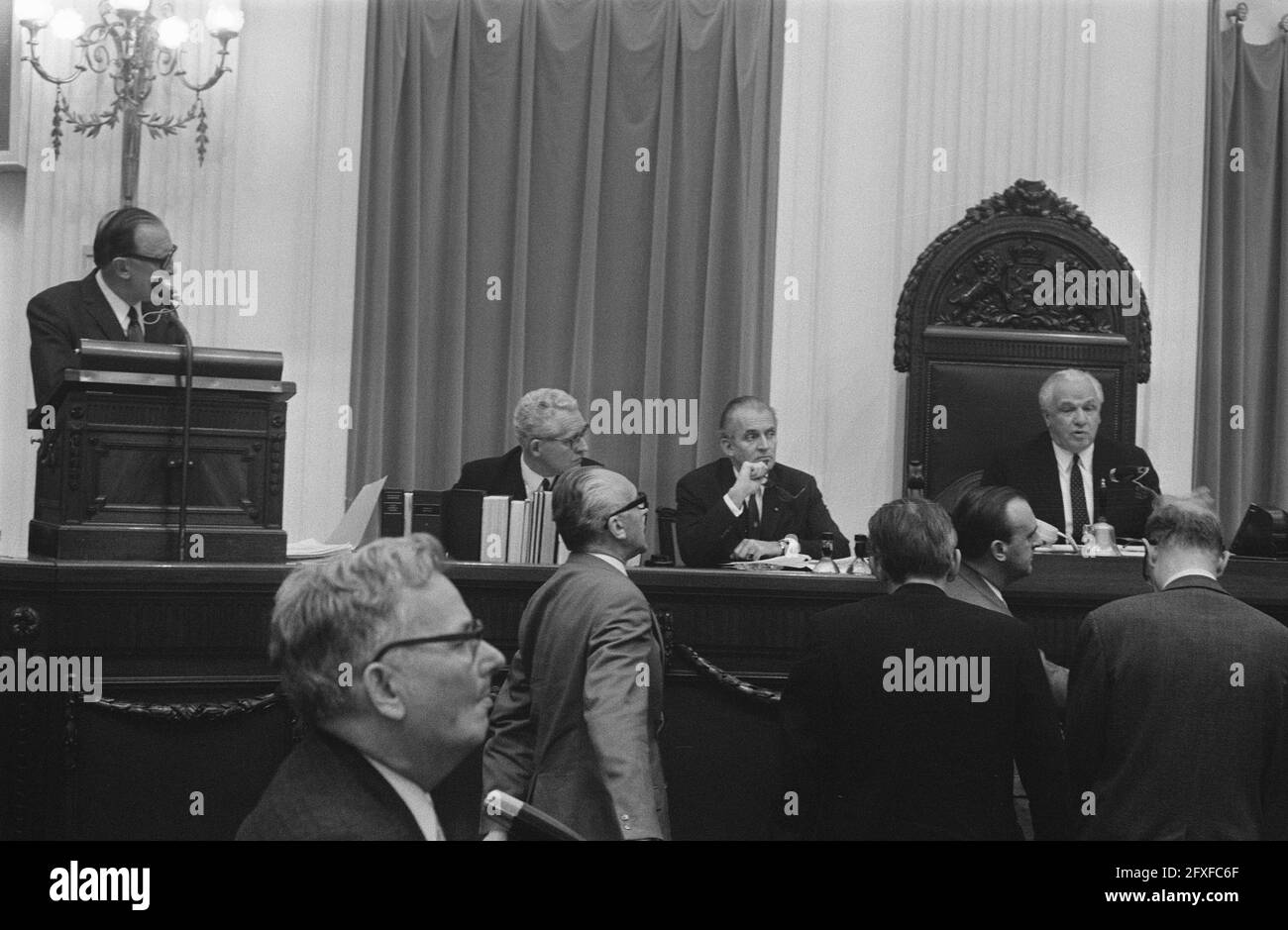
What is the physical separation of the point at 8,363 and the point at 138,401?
318 cm

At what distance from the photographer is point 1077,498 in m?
5.61

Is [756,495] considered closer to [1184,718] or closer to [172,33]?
[1184,718]

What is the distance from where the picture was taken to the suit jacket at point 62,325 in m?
4.35

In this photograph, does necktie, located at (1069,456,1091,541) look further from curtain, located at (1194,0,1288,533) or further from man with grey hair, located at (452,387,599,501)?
man with grey hair, located at (452,387,599,501)

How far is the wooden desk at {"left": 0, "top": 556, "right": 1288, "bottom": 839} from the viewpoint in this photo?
12.7ft

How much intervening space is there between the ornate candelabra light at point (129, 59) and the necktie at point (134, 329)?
2.10 meters

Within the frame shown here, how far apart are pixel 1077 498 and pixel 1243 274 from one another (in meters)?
2.19

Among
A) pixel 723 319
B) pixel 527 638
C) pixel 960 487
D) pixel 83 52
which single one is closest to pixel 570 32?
pixel 723 319

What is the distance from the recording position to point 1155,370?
7191mm

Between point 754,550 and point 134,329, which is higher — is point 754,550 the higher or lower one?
the lower one

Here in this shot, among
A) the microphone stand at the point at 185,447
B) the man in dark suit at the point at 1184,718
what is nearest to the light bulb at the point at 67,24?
the microphone stand at the point at 185,447

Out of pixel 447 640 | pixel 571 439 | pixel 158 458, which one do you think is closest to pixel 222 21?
pixel 571 439

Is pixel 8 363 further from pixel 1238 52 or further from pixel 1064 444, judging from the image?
pixel 1238 52

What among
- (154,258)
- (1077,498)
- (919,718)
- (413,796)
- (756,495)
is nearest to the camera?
(413,796)
